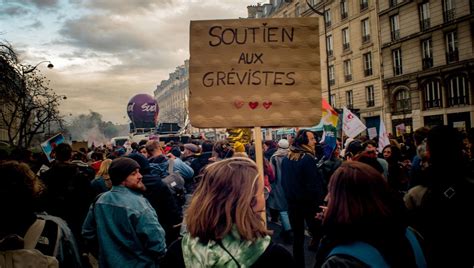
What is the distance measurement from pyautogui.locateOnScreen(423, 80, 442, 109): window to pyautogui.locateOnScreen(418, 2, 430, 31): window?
14.0 feet

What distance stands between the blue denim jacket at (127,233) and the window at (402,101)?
31.2 meters

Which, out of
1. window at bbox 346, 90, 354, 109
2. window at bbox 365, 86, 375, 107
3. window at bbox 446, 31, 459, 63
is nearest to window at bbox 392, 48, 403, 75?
window at bbox 365, 86, 375, 107

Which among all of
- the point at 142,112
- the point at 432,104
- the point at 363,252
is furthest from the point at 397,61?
the point at 363,252

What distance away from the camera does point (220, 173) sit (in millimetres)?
1943

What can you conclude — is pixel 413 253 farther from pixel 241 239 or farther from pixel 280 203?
pixel 280 203

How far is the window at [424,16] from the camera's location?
2944cm

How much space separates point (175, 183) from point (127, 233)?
2292 mm

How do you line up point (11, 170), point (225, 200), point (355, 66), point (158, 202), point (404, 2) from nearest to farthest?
point (225, 200) < point (11, 170) < point (158, 202) < point (404, 2) < point (355, 66)

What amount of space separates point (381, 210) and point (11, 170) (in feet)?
6.64

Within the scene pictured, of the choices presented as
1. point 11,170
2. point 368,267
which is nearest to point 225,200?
point 368,267

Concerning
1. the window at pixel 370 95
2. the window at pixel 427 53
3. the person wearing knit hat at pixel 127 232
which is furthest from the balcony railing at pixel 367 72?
the person wearing knit hat at pixel 127 232

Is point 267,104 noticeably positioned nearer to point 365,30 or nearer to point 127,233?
point 127,233

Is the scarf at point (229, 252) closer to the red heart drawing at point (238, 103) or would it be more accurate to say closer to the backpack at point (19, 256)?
the backpack at point (19, 256)

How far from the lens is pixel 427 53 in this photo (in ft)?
97.9
